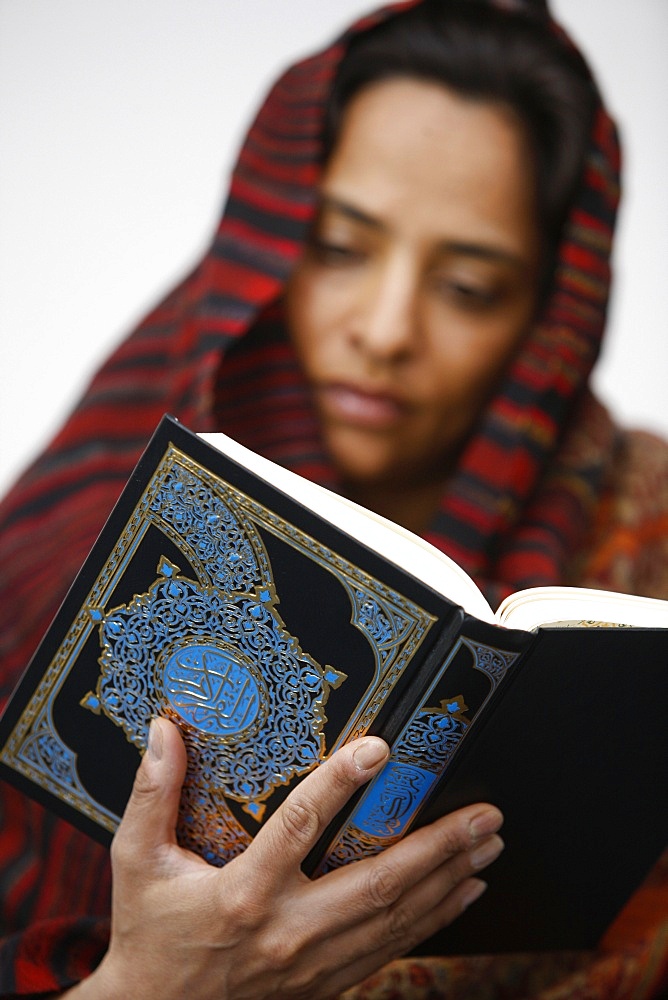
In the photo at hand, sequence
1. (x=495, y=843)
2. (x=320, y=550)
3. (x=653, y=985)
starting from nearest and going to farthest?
(x=320, y=550), (x=495, y=843), (x=653, y=985)

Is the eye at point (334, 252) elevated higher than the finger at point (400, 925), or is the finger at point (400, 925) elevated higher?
the eye at point (334, 252)

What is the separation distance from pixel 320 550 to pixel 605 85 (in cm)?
133

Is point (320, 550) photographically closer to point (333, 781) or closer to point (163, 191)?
point (333, 781)

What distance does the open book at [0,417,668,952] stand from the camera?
1.84 ft

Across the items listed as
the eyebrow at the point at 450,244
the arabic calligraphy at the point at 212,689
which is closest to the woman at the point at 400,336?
the eyebrow at the point at 450,244

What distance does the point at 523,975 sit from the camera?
0.91 meters

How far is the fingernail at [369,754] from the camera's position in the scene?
564mm

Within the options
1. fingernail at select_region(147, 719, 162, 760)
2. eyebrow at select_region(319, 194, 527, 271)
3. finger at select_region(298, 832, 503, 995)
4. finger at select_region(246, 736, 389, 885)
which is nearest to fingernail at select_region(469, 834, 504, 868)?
finger at select_region(298, 832, 503, 995)

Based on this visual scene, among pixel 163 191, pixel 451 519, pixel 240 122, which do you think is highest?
pixel 240 122

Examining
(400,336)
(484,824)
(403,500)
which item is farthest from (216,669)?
(403,500)

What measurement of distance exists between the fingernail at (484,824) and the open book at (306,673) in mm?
20

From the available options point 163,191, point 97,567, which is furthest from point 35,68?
point 97,567

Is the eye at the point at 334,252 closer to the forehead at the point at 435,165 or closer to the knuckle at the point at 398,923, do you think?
the forehead at the point at 435,165

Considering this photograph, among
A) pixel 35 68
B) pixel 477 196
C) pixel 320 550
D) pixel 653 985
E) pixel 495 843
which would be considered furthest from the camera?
pixel 35 68
